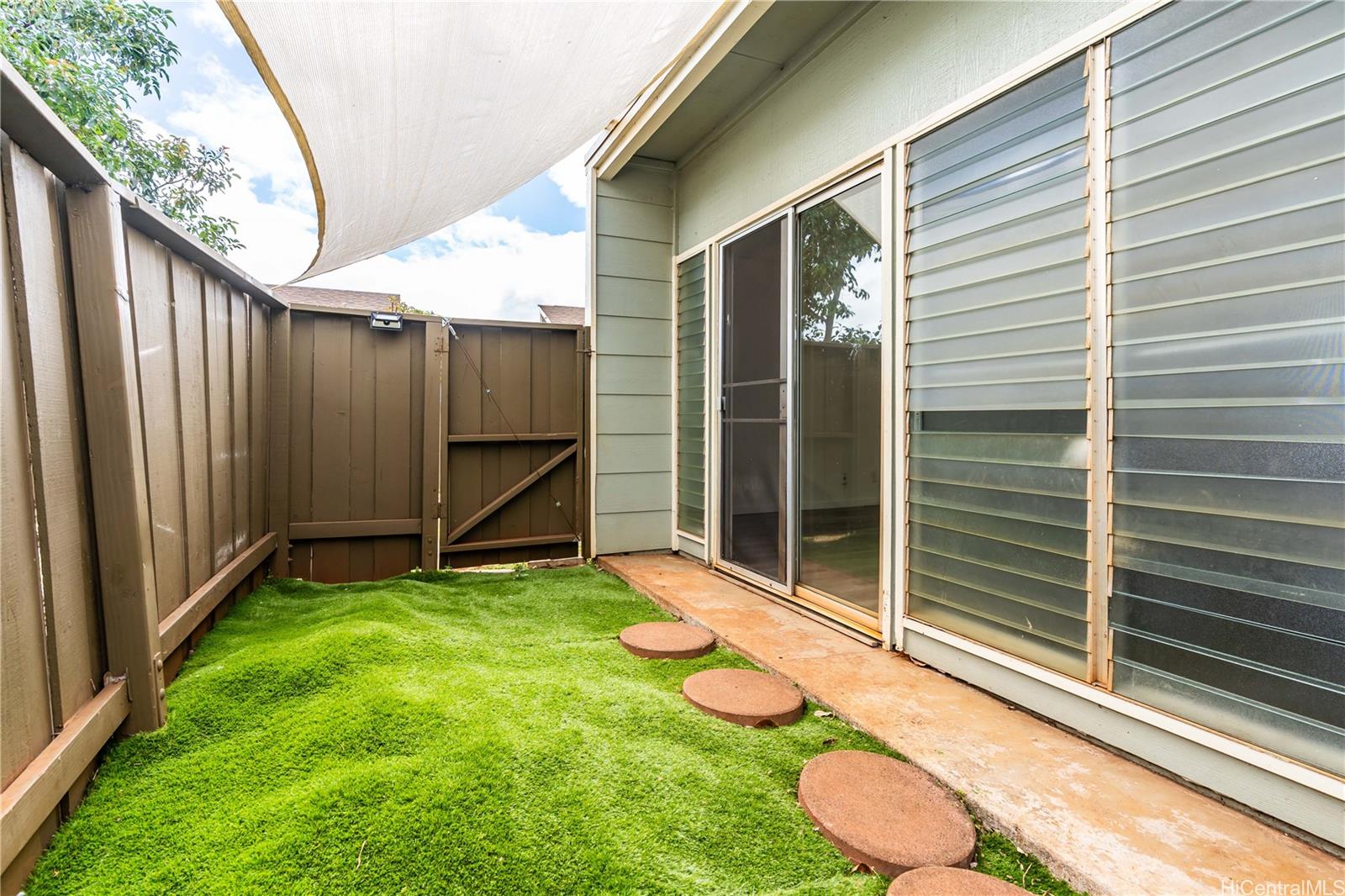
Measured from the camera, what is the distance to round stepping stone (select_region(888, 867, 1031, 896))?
1.14 metres

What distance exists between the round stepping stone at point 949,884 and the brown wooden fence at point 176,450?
1.67 meters

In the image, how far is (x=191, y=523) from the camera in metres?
2.30

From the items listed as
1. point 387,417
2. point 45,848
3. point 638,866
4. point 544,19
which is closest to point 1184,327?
point 638,866

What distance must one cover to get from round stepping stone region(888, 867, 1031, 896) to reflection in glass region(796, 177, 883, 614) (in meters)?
1.38

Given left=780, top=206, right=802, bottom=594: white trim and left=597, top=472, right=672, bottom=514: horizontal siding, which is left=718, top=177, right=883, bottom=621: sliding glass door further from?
left=597, top=472, right=672, bottom=514: horizontal siding

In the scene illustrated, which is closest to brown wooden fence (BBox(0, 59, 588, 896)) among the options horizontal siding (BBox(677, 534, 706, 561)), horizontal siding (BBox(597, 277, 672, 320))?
horizontal siding (BBox(597, 277, 672, 320))

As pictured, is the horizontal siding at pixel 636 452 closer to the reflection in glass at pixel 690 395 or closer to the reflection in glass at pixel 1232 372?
the reflection in glass at pixel 690 395

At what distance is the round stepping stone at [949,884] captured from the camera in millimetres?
1143

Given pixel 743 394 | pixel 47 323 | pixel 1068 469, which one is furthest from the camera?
pixel 743 394

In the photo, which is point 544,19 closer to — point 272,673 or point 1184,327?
point 1184,327

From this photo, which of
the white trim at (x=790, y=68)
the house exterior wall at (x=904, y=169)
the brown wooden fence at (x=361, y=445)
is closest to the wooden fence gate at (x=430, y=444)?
the brown wooden fence at (x=361, y=445)

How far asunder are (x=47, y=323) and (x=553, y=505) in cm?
300

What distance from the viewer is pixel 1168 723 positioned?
1493 millimetres

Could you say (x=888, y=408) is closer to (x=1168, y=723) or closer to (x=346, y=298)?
(x=1168, y=723)
